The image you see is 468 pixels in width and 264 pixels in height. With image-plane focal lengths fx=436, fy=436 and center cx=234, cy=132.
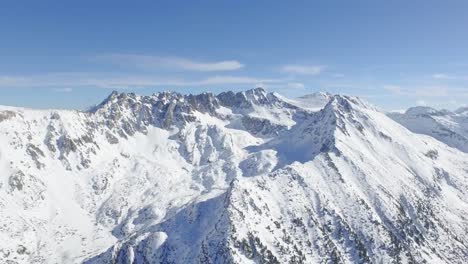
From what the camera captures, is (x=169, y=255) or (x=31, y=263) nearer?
(x=169, y=255)

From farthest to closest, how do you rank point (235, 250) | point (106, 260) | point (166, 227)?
point (166, 227) < point (106, 260) < point (235, 250)

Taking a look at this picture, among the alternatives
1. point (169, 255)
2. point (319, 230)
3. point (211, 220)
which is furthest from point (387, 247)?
point (169, 255)

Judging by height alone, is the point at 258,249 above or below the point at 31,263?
above

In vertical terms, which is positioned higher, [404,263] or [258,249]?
[258,249]

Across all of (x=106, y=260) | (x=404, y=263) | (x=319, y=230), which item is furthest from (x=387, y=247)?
(x=106, y=260)

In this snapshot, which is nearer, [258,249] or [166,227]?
[258,249]

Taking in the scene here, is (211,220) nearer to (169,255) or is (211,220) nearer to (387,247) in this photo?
(169,255)

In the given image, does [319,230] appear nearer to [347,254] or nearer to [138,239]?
[347,254]

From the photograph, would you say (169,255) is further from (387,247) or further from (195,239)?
(387,247)

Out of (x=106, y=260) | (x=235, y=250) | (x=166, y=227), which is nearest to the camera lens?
(x=235, y=250)
